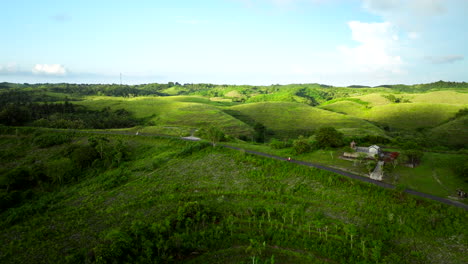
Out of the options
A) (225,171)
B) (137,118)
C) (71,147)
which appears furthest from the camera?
(137,118)

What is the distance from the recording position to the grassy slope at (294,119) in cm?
12638

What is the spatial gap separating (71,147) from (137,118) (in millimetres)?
70211

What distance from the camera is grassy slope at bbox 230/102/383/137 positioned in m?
126

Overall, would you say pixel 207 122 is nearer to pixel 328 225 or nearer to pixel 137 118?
pixel 137 118

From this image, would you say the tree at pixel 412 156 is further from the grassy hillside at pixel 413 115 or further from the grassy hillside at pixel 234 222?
the grassy hillside at pixel 413 115

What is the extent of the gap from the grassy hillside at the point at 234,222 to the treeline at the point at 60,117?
57808 millimetres

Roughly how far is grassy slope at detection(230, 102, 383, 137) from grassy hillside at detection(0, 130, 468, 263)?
75.3 meters

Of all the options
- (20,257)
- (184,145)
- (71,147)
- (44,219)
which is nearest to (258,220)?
(20,257)

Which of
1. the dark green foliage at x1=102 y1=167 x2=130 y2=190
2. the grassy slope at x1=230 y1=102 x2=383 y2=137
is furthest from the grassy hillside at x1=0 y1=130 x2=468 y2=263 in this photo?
the grassy slope at x1=230 y1=102 x2=383 y2=137

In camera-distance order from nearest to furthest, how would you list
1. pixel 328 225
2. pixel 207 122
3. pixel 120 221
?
pixel 328 225
pixel 120 221
pixel 207 122

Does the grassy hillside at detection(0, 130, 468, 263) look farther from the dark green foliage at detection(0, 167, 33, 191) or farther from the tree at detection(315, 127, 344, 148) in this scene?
the tree at detection(315, 127, 344, 148)

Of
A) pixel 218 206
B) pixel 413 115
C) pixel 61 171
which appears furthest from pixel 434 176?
pixel 413 115

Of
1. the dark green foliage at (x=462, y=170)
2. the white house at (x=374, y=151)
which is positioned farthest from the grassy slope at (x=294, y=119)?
the dark green foliage at (x=462, y=170)

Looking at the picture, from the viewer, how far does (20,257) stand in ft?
82.5
